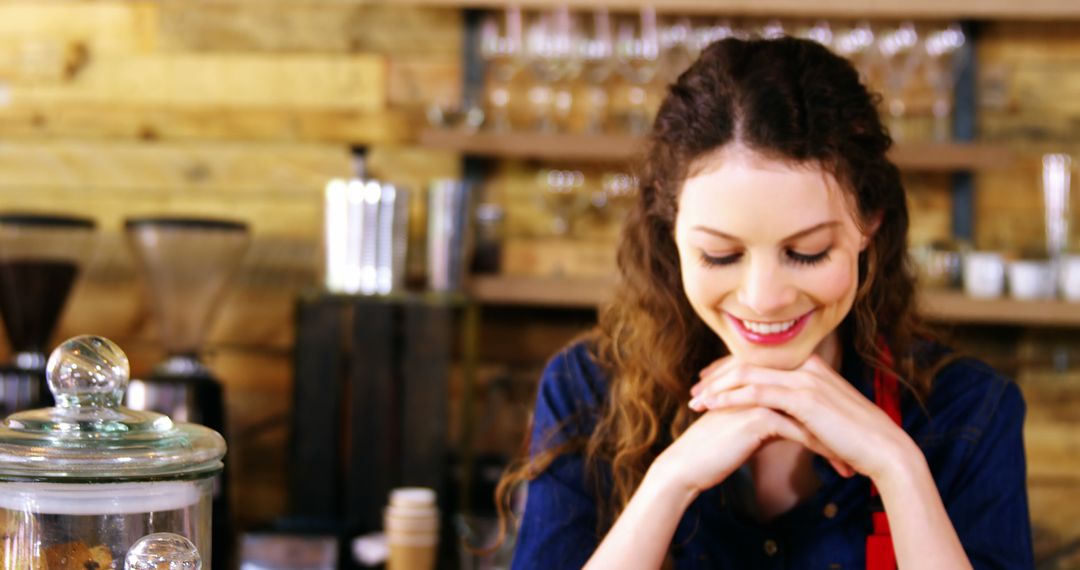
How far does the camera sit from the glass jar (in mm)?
877

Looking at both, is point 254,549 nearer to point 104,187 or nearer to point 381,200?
point 381,200

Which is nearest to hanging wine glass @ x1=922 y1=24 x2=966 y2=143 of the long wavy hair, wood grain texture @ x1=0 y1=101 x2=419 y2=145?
wood grain texture @ x1=0 y1=101 x2=419 y2=145

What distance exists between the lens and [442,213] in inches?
118

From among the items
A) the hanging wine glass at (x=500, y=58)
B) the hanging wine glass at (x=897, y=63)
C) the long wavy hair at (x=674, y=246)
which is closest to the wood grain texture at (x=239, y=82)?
the hanging wine glass at (x=500, y=58)

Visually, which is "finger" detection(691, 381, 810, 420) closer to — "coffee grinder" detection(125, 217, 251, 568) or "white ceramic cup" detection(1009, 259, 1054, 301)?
"coffee grinder" detection(125, 217, 251, 568)

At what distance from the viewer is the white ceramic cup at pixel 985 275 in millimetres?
3029

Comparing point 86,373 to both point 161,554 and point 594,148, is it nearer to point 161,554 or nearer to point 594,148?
point 161,554

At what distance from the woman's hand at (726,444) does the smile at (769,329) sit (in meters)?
0.07

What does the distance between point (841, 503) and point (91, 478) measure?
888 millimetres

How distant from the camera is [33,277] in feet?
9.29

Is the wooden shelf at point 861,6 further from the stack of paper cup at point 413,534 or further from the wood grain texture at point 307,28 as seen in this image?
the stack of paper cup at point 413,534

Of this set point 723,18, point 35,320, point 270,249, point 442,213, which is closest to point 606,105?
point 723,18

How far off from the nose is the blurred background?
1.62m

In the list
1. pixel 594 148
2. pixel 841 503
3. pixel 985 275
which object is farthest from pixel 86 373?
pixel 985 275
